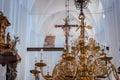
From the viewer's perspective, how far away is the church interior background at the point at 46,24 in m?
12.1

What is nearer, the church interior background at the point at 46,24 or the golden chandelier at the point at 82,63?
the golden chandelier at the point at 82,63

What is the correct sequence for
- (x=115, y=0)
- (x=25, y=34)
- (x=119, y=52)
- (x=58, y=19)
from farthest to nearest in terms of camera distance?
(x=58, y=19), (x=25, y=34), (x=115, y=0), (x=119, y=52)

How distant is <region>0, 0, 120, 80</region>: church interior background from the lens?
12117mm

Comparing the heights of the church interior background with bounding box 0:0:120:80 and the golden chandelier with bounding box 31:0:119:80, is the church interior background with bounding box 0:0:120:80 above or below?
above

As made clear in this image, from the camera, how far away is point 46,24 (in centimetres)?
2222

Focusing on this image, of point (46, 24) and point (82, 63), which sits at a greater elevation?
point (46, 24)

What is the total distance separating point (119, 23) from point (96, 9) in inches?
301

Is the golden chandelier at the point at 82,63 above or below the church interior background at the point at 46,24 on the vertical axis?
below

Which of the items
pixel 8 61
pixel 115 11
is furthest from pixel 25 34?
pixel 8 61

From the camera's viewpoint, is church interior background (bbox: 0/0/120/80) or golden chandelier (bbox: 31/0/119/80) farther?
church interior background (bbox: 0/0/120/80)

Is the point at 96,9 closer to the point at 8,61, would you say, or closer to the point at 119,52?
the point at 119,52

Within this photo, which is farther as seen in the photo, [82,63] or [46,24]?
[46,24]

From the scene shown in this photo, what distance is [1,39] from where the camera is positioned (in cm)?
645

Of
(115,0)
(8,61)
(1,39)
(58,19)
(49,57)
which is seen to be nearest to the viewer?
(1,39)
